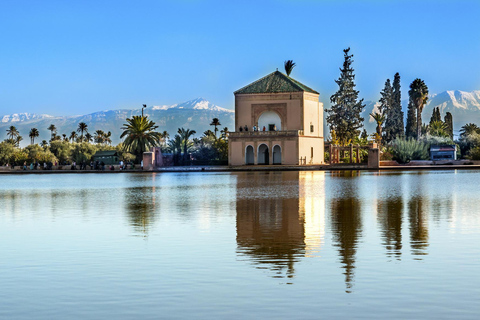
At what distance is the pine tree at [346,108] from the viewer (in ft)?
256

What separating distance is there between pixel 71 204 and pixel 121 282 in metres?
13.9

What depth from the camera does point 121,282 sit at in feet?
28.1

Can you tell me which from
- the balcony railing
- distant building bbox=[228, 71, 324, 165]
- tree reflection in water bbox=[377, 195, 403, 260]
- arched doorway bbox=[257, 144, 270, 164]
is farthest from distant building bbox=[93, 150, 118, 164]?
tree reflection in water bbox=[377, 195, 403, 260]

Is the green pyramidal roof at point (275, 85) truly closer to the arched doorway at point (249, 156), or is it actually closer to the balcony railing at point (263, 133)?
the balcony railing at point (263, 133)

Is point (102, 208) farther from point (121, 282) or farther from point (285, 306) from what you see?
point (285, 306)

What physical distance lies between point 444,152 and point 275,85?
1684cm

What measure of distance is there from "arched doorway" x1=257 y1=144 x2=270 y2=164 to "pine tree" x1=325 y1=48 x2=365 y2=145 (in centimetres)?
1341

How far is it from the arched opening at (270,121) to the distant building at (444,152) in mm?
14496

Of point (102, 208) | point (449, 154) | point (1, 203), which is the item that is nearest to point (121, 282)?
point (102, 208)

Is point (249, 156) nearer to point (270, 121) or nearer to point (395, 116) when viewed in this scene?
point (270, 121)

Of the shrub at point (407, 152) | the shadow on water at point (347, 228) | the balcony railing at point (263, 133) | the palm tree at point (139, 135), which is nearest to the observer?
the shadow on water at point (347, 228)

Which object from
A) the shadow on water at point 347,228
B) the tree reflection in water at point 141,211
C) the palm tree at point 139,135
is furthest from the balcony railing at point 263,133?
the shadow on water at point 347,228

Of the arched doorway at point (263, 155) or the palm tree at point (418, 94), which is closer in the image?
the arched doorway at point (263, 155)

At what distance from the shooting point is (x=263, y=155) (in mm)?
67000
